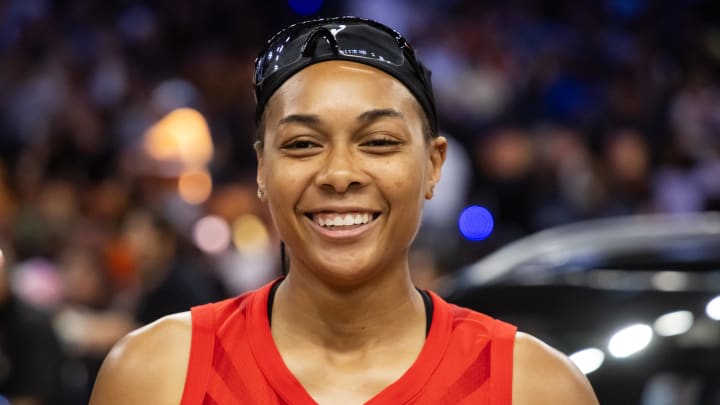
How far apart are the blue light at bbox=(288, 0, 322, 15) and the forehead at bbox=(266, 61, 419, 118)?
11.5m

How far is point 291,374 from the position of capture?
9.96 feet

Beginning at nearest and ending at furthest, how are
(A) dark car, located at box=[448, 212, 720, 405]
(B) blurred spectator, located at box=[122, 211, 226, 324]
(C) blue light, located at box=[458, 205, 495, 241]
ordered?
(A) dark car, located at box=[448, 212, 720, 405] < (B) blurred spectator, located at box=[122, 211, 226, 324] < (C) blue light, located at box=[458, 205, 495, 241]

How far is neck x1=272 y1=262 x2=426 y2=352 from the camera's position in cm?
311

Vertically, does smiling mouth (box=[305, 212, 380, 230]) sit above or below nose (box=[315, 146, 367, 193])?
below

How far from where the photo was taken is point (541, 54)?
41.7 ft

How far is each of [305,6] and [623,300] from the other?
1039 cm

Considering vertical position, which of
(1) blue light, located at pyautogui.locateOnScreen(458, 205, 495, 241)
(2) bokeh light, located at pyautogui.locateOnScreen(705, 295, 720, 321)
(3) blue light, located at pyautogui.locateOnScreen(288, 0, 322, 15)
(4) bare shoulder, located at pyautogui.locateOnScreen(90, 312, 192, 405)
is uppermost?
(3) blue light, located at pyautogui.locateOnScreen(288, 0, 322, 15)

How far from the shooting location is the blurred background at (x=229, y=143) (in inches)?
319

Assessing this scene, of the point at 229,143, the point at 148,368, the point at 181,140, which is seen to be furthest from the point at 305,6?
the point at 148,368

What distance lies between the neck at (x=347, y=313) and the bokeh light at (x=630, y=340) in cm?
112

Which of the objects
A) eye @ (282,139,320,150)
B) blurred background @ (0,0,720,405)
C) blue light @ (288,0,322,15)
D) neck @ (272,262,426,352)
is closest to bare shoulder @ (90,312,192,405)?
neck @ (272,262,426,352)

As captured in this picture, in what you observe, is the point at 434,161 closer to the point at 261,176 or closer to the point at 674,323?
the point at 261,176

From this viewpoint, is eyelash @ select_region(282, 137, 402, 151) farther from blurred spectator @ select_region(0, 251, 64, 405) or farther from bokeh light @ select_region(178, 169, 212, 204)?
bokeh light @ select_region(178, 169, 212, 204)

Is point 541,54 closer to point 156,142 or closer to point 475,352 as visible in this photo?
point 156,142
